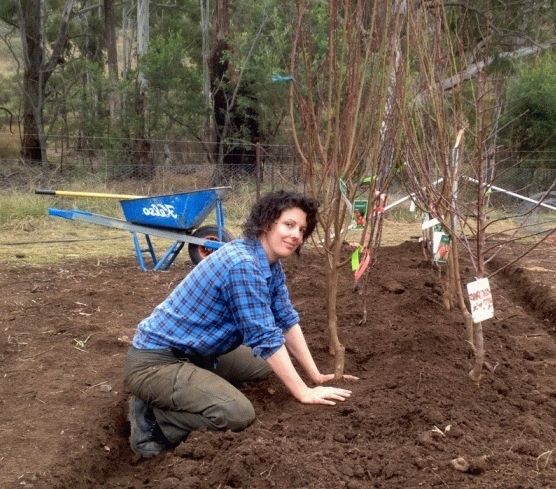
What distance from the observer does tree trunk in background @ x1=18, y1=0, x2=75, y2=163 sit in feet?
55.8

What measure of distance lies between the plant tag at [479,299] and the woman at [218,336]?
0.71 metres

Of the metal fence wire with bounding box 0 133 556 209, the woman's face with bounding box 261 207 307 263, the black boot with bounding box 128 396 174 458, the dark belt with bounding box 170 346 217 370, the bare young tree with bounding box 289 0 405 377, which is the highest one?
the bare young tree with bounding box 289 0 405 377

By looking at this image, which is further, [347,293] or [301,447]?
[347,293]

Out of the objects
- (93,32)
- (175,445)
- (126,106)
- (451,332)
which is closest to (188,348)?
(175,445)

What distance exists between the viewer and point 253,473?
2631 mm

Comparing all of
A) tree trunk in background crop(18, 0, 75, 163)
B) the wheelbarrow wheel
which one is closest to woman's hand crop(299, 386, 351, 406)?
the wheelbarrow wheel

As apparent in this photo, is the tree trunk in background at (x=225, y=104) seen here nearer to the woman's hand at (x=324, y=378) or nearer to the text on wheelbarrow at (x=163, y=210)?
the text on wheelbarrow at (x=163, y=210)

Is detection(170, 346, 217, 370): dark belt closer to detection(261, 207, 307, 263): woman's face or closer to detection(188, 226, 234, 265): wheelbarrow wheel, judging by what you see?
detection(261, 207, 307, 263): woman's face

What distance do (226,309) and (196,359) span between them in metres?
0.40

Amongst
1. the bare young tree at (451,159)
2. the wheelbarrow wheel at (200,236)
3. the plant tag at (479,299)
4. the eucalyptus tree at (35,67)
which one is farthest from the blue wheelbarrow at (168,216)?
the eucalyptus tree at (35,67)

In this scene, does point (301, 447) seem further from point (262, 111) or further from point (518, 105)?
point (518, 105)

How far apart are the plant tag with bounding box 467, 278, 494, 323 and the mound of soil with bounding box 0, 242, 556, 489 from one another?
425mm

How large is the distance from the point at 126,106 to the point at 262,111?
3719mm

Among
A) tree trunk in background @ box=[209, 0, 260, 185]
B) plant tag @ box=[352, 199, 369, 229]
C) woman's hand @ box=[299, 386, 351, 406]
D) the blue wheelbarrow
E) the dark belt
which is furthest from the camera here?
tree trunk in background @ box=[209, 0, 260, 185]
